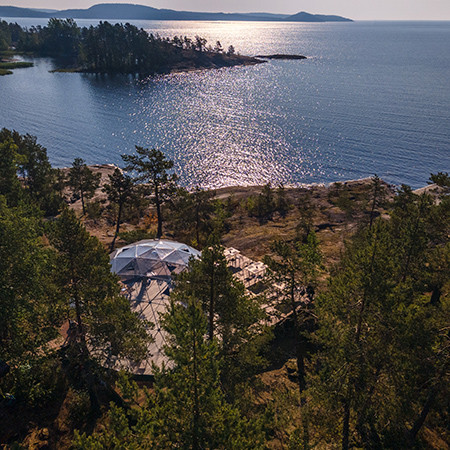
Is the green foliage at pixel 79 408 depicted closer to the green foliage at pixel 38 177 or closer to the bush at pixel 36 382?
the bush at pixel 36 382

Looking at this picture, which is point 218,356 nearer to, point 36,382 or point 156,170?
point 36,382

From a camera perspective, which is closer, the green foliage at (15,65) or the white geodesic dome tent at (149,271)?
the white geodesic dome tent at (149,271)

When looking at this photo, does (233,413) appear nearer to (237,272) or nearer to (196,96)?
(237,272)

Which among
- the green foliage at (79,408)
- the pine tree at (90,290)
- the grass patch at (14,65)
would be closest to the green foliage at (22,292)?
the pine tree at (90,290)

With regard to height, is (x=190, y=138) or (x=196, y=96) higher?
(x=196, y=96)

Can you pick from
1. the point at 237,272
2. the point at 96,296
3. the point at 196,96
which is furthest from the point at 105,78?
the point at 96,296

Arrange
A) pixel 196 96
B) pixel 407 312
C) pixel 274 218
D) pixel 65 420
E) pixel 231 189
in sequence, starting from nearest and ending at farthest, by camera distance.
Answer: pixel 407 312 < pixel 65 420 < pixel 274 218 < pixel 231 189 < pixel 196 96

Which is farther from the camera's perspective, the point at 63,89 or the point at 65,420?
the point at 63,89
